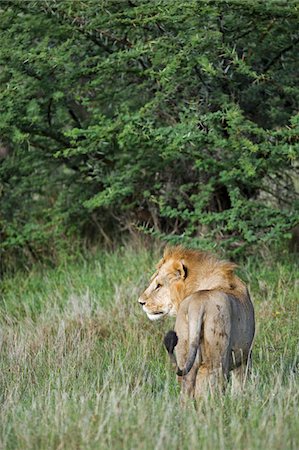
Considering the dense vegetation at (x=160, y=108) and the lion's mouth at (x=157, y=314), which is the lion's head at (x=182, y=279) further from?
the dense vegetation at (x=160, y=108)

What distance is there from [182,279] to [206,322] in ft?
2.36

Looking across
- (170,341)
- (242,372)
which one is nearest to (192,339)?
(170,341)

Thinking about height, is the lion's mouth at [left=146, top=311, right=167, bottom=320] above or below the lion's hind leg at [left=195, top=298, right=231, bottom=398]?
below

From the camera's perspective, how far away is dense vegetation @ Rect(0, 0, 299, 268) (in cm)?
776

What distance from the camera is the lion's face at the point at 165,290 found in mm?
5797

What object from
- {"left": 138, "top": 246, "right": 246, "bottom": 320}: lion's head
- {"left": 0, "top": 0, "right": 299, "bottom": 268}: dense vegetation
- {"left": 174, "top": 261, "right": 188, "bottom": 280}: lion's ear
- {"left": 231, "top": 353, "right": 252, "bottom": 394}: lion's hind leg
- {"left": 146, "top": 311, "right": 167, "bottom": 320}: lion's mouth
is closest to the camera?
{"left": 231, "top": 353, "right": 252, "bottom": 394}: lion's hind leg

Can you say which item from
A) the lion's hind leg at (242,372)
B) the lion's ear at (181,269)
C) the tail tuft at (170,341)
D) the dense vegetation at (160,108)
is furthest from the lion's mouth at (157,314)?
the dense vegetation at (160,108)

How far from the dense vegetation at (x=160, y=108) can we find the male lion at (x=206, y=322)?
194cm

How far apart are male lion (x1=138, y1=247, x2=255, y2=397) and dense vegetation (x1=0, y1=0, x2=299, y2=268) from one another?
1.94 m

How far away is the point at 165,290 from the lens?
586 centimetres

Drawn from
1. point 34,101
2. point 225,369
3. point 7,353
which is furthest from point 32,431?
point 34,101

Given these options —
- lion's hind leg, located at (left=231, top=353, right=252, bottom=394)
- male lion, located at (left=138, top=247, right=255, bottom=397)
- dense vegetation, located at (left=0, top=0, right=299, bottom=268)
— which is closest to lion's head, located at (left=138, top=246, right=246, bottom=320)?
male lion, located at (left=138, top=247, right=255, bottom=397)

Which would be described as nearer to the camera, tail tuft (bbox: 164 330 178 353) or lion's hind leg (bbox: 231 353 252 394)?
tail tuft (bbox: 164 330 178 353)

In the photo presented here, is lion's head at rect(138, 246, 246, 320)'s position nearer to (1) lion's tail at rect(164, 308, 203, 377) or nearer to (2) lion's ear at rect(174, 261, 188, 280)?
(2) lion's ear at rect(174, 261, 188, 280)
